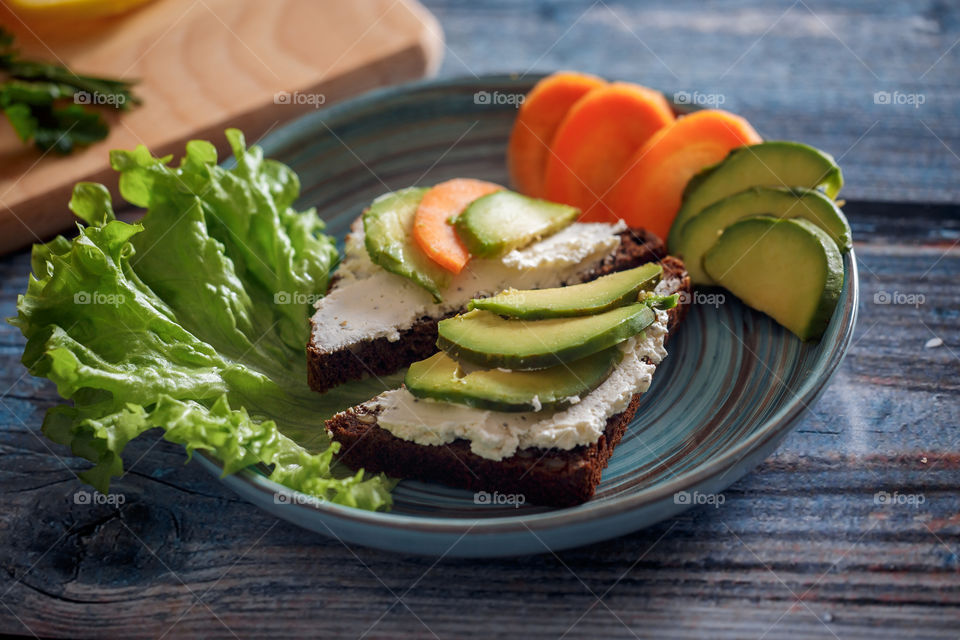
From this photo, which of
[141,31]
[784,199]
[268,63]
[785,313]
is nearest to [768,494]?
[785,313]

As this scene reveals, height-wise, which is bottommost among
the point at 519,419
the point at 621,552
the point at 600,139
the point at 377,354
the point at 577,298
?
the point at 621,552

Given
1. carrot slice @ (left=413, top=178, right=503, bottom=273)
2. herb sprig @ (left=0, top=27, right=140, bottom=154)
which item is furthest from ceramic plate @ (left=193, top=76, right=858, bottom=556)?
herb sprig @ (left=0, top=27, right=140, bottom=154)

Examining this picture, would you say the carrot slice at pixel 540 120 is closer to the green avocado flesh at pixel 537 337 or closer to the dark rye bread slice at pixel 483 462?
the green avocado flesh at pixel 537 337

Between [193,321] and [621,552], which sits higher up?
[193,321]

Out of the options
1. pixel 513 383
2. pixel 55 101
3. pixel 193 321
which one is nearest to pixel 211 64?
pixel 55 101

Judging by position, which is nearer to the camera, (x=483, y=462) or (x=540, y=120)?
(x=483, y=462)

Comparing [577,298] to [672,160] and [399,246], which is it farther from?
[672,160]

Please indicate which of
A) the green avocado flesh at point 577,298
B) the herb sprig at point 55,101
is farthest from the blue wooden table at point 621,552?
the herb sprig at point 55,101
